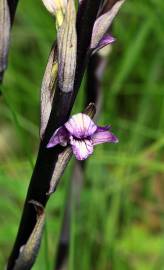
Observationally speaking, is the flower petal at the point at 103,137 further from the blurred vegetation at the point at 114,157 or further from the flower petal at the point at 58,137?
the blurred vegetation at the point at 114,157

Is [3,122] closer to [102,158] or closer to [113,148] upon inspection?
[113,148]

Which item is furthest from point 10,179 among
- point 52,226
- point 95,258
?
point 95,258

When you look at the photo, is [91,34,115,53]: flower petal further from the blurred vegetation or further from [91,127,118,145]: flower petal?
the blurred vegetation

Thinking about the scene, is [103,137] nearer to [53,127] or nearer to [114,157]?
[53,127]

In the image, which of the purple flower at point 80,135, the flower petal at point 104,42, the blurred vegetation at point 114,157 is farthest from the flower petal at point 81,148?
the blurred vegetation at point 114,157

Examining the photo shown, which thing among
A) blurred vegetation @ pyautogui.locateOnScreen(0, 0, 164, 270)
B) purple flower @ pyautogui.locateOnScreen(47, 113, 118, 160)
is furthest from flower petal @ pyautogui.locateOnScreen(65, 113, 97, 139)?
blurred vegetation @ pyautogui.locateOnScreen(0, 0, 164, 270)

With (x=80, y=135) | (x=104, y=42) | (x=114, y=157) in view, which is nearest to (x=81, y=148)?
(x=80, y=135)

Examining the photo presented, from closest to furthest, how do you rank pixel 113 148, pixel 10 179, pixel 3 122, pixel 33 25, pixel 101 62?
pixel 101 62
pixel 10 179
pixel 33 25
pixel 113 148
pixel 3 122
